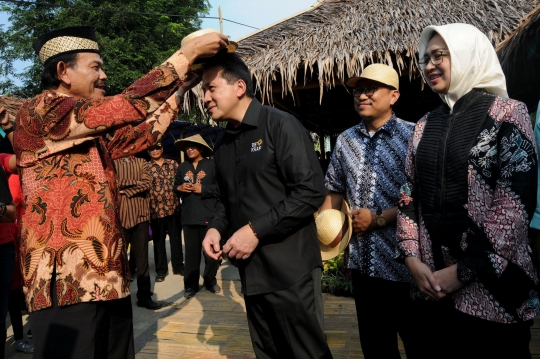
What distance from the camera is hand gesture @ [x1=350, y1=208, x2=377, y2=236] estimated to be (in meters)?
A: 2.38

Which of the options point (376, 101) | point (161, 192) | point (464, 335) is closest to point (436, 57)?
point (376, 101)

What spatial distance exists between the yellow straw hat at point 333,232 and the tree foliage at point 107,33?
54.7 feet

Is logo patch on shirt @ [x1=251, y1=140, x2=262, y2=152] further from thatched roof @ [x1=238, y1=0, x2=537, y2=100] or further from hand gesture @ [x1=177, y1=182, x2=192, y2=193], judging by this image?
hand gesture @ [x1=177, y1=182, x2=192, y2=193]

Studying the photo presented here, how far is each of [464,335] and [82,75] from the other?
6.73 feet

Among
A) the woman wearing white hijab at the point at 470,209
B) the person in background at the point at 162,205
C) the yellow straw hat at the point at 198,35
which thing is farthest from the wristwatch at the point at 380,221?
the person in background at the point at 162,205

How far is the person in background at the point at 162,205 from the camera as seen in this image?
6391 mm

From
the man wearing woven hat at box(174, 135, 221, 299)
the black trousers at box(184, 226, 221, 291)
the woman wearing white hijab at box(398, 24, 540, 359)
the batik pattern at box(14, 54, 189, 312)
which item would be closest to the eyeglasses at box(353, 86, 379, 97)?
the woman wearing white hijab at box(398, 24, 540, 359)

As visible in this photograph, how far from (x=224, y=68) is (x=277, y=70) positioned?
3884 mm

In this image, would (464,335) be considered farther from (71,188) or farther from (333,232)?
(71,188)

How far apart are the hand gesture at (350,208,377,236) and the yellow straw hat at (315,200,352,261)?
0.06m

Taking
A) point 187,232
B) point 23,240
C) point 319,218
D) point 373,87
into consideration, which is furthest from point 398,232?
point 187,232

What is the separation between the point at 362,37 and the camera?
5.56 metres

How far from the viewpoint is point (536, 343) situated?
131 inches

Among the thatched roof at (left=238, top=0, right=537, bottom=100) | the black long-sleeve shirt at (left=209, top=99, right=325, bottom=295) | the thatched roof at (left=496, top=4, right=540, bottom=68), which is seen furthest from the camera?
the thatched roof at (left=238, top=0, right=537, bottom=100)
